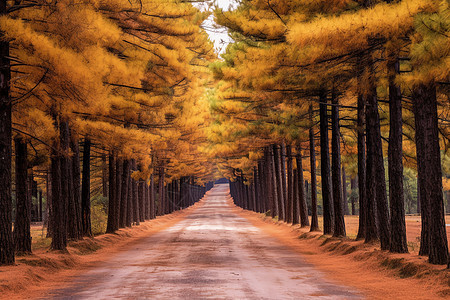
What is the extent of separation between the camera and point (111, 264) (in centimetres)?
1460

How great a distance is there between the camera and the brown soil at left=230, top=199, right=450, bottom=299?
947 cm

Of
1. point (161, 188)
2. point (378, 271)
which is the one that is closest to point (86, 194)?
point (378, 271)

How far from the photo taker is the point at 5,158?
1209 centimetres

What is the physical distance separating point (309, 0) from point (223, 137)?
22.9m

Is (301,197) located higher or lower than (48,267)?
higher

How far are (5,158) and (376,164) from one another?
10.1 metres

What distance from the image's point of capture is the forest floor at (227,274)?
9477mm

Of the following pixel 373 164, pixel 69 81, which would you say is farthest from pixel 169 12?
pixel 373 164

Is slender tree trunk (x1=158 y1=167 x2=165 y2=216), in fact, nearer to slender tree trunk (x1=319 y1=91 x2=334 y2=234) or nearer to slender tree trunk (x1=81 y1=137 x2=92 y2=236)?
slender tree trunk (x1=81 y1=137 x2=92 y2=236)

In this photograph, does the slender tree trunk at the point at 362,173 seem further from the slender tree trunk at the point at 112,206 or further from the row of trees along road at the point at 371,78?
the slender tree trunk at the point at 112,206

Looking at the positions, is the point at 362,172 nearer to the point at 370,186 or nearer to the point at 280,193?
the point at 370,186

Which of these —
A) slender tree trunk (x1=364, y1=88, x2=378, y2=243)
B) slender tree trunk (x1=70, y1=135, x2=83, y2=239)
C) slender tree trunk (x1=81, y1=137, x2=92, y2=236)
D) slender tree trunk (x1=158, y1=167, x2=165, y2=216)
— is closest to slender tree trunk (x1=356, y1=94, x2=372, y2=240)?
slender tree trunk (x1=364, y1=88, x2=378, y2=243)

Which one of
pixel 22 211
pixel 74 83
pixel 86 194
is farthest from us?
pixel 86 194

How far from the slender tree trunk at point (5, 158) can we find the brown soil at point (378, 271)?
741cm
